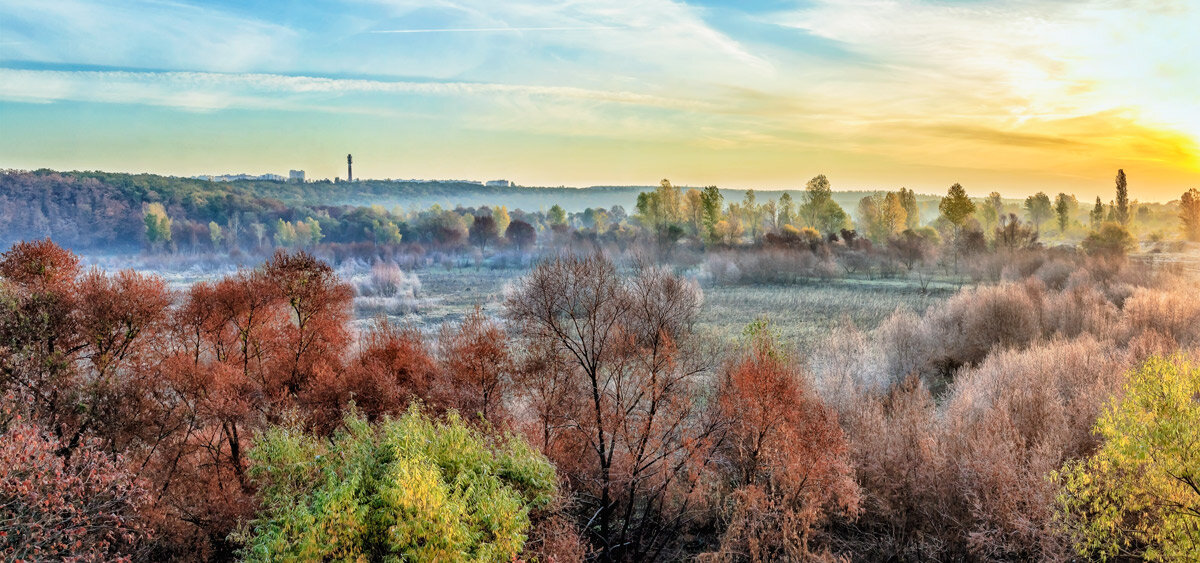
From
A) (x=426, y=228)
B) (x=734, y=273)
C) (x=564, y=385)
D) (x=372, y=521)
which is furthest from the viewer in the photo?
(x=426, y=228)

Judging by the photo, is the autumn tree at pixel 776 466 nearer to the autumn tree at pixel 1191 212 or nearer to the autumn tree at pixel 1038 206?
the autumn tree at pixel 1191 212

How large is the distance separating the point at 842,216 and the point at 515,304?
93.1m

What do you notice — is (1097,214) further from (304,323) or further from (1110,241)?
(304,323)

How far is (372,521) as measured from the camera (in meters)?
10.6

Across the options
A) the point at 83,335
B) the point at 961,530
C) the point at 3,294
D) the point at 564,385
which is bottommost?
the point at 961,530

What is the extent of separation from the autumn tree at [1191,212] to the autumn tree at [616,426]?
315 feet

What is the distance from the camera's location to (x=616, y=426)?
18.1 metres

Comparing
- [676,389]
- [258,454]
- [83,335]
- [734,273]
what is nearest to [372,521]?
[258,454]

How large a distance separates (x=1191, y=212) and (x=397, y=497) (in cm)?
11022

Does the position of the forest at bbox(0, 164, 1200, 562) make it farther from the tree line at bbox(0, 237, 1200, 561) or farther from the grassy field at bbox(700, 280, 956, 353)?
the grassy field at bbox(700, 280, 956, 353)

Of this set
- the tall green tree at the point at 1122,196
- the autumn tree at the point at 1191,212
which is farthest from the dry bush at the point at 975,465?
the autumn tree at the point at 1191,212

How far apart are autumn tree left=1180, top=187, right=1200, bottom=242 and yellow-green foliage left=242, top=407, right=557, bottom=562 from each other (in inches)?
4105

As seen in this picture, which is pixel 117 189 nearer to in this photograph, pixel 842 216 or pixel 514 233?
pixel 514 233

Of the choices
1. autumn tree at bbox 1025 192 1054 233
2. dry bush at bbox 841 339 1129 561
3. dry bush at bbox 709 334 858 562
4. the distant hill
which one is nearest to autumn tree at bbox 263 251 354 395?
dry bush at bbox 709 334 858 562
